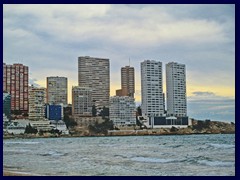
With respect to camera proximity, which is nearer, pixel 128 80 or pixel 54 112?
pixel 128 80

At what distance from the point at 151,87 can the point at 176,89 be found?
53 cm

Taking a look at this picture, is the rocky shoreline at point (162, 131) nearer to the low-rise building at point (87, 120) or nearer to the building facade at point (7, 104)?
the low-rise building at point (87, 120)

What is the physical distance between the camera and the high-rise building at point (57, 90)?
834 centimetres

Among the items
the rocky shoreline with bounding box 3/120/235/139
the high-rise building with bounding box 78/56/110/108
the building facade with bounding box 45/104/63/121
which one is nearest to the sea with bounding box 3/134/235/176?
the rocky shoreline with bounding box 3/120/235/139

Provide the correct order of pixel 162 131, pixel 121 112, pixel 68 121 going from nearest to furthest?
pixel 162 131 < pixel 121 112 < pixel 68 121

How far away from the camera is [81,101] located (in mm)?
9438

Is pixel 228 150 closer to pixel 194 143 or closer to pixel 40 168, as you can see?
pixel 194 143

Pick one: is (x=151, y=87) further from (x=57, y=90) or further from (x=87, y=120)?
(x=57, y=90)

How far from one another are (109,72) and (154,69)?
92cm

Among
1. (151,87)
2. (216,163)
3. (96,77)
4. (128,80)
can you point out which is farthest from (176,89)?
(216,163)

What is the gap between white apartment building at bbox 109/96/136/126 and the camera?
29.9 ft

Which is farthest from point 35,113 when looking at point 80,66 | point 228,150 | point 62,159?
point 228,150

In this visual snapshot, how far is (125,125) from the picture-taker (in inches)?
376

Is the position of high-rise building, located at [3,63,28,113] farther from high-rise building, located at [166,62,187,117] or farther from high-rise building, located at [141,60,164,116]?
high-rise building, located at [166,62,187,117]
